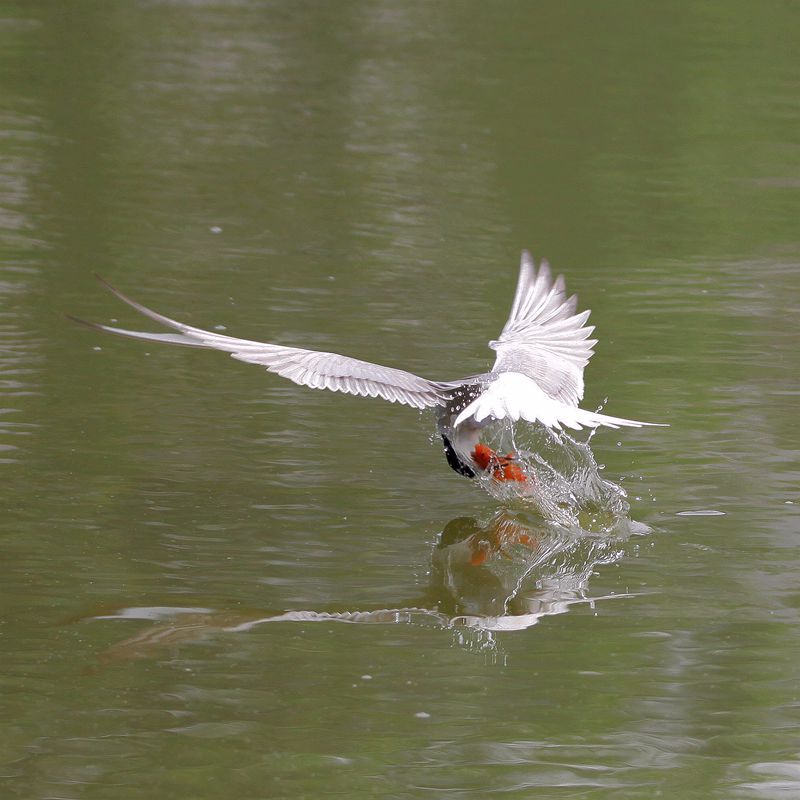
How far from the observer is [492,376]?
7.16 meters

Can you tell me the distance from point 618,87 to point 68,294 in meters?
9.14

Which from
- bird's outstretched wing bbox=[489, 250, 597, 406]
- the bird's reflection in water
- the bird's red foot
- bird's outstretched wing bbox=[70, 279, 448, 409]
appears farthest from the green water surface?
bird's outstretched wing bbox=[70, 279, 448, 409]

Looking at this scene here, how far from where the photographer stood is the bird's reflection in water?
231 inches

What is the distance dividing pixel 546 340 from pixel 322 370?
1.71 m

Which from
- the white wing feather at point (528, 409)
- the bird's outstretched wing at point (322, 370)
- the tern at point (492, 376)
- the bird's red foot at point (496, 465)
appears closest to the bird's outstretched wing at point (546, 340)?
the tern at point (492, 376)

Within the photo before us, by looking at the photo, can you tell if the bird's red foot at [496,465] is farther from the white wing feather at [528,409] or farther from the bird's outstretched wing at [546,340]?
the white wing feather at [528,409]

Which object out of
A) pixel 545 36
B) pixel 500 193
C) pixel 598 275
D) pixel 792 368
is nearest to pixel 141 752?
pixel 792 368

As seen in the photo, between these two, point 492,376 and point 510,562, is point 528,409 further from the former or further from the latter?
point 492,376

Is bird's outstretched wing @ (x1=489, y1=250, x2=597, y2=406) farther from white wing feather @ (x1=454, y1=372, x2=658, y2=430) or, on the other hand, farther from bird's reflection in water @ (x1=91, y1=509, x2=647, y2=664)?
white wing feather @ (x1=454, y1=372, x2=658, y2=430)

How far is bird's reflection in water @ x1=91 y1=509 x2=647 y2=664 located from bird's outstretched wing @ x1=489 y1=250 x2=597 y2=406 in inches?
26.9

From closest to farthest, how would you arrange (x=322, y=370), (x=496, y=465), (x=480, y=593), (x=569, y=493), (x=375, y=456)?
(x=480, y=593)
(x=322, y=370)
(x=496, y=465)
(x=569, y=493)
(x=375, y=456)

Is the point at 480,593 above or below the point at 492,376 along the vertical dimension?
below

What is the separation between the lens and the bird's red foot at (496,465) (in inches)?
280

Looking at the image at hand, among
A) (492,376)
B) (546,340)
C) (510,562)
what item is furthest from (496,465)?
(546,340)
